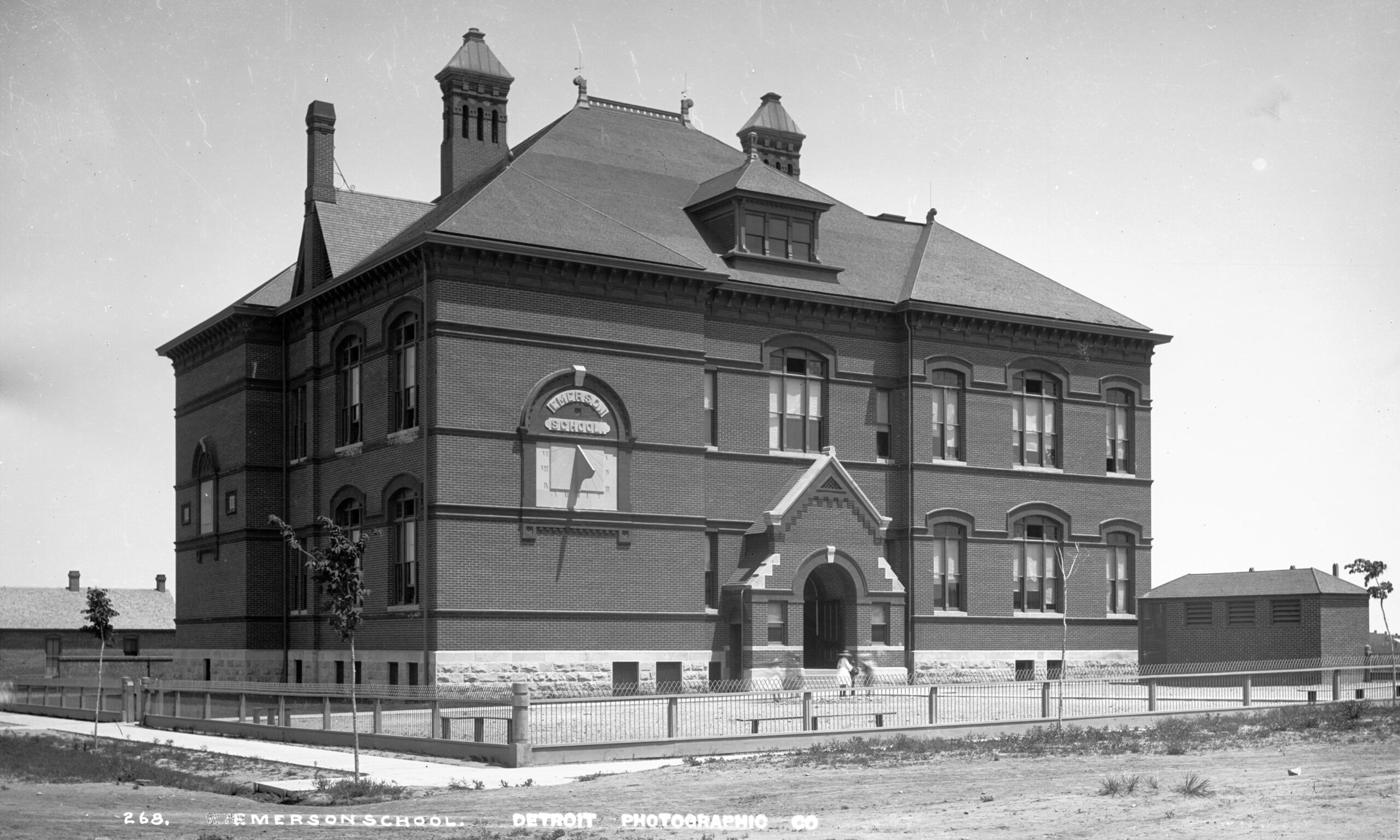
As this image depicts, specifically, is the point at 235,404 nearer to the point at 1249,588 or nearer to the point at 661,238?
the point at 661,238

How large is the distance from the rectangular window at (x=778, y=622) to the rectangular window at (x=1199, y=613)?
1520 cm

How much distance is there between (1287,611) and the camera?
48.5 meters

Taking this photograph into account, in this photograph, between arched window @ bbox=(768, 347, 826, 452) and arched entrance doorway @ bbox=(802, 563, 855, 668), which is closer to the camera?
arched entrance doorway @ bbox=(802, 563, 855, 668)

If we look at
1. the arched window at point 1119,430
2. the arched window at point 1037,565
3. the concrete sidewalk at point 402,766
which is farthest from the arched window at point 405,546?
the arched window at point 1119,430

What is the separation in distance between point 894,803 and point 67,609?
3261 inches

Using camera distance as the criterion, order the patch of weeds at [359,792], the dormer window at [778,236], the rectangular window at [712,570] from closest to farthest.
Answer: the patch of weeds at [359,792] → the rectangular window at [712,570] → the dormer window at [778,236]

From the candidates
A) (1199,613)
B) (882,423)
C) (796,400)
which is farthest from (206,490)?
(1199,613)

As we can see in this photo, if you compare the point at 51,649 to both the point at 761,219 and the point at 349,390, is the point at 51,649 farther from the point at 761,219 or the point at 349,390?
the point at 761,219

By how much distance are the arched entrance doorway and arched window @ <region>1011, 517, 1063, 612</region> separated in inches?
261

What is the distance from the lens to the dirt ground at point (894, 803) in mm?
16469

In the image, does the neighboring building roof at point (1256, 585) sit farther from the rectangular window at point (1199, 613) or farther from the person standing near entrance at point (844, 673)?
the person standing near entrance at point (844, 673)

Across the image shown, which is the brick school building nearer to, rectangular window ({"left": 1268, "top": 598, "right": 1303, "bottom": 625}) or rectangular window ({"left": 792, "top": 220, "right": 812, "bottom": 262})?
rectangular window ({"left": 792, "top": 220, "right": 812, "bottom": 262})

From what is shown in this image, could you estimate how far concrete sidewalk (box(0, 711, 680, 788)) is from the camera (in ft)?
76.4

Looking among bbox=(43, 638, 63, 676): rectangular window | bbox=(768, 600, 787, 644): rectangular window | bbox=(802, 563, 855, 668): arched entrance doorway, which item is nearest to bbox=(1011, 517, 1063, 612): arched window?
bbox=(802, 563, 855, 668): arched entrance doorway
